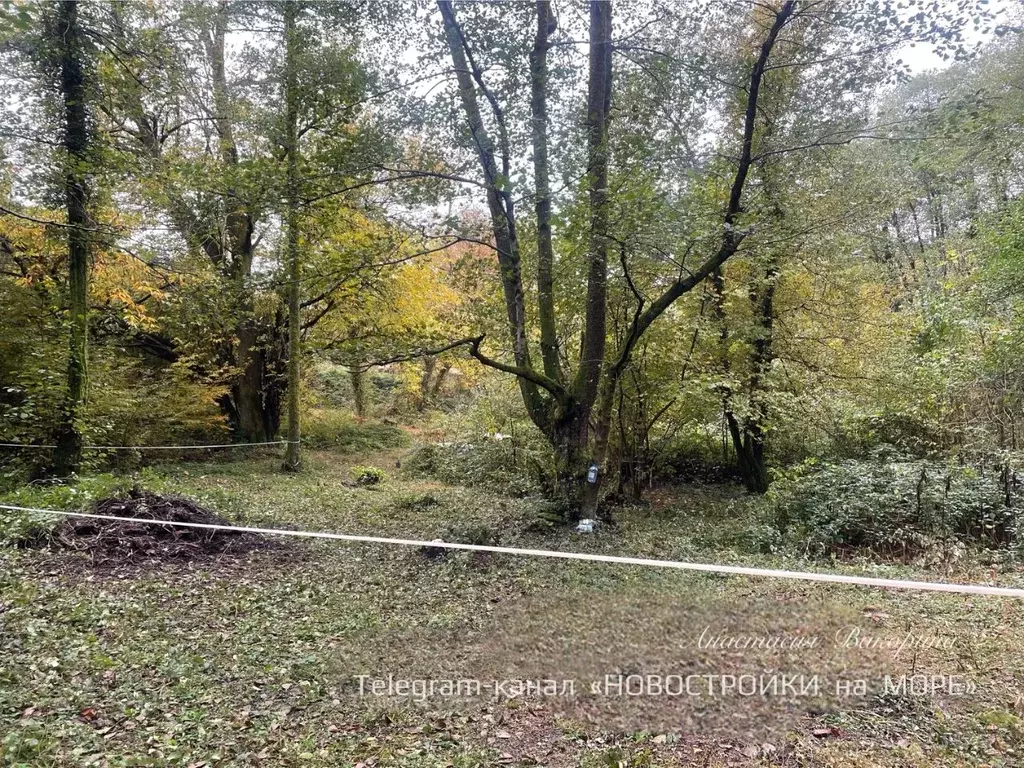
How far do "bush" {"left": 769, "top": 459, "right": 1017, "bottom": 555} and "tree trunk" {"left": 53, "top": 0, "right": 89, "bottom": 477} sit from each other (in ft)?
27.2

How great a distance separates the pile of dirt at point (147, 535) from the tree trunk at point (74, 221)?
81.5 inches

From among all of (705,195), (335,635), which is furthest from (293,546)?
(705,195)

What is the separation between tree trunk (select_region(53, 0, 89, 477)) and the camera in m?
6.22

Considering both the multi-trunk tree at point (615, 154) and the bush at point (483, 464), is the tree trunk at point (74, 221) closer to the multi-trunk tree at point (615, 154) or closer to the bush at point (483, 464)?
the multi-trunk tree at point (615, 154)

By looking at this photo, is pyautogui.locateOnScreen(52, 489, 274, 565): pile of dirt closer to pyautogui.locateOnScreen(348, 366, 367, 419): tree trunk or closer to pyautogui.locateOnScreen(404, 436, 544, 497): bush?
pyautogui.locateOnScreen(404, 436, 544, 497): bush

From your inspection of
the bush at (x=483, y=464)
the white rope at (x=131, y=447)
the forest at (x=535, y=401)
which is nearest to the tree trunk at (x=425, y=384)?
the bush at (x=483, y=464)

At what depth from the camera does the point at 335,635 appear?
3.44m

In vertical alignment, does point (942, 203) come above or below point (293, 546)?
above

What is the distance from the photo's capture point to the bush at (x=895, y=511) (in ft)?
17.5

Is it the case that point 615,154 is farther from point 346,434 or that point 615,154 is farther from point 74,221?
point 346,434

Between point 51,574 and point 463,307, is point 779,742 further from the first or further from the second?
point 463,307

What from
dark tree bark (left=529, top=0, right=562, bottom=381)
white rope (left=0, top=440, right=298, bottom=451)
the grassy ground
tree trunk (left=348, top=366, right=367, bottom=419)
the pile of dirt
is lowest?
the grassy ground

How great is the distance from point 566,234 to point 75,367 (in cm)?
624

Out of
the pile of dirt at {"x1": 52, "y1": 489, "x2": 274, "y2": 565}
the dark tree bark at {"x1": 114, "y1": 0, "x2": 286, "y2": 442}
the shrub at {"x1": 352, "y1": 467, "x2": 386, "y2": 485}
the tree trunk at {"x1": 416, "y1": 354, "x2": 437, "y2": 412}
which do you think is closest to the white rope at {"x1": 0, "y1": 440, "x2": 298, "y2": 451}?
the dark tree bark at {"x1": 114, "y1": 0, "x2": 286, "y2": 442}
